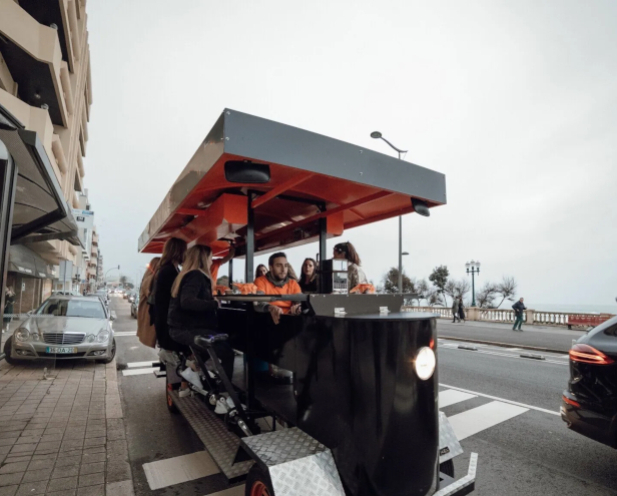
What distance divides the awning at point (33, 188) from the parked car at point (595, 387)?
16.0 ft

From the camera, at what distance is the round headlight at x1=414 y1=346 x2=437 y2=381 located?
239 cm

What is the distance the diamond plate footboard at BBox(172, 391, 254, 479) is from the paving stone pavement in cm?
68

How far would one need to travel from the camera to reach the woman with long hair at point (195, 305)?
4.00 m

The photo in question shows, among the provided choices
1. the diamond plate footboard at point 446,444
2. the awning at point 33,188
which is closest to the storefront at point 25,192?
the awning at point 33,188

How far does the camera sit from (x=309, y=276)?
497cm

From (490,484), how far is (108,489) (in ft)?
10.9

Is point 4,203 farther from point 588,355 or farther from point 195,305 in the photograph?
point 588,355

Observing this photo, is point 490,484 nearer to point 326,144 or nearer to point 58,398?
point 326,144

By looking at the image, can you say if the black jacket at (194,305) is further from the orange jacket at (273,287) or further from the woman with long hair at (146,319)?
the woman with long hair at (146,319)

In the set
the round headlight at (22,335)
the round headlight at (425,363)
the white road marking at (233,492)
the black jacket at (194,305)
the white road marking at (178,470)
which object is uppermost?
the black jacket at (194,305)

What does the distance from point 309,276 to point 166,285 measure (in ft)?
6.06

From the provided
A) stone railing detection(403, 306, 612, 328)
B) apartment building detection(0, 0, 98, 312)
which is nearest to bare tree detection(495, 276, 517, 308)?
stone railing detection(403, 306, 612, 328)

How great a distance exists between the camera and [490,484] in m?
3.44

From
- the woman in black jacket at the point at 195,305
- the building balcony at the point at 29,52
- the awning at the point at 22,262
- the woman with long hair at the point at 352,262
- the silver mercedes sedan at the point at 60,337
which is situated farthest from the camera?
the building balcony at the point at 29,52
